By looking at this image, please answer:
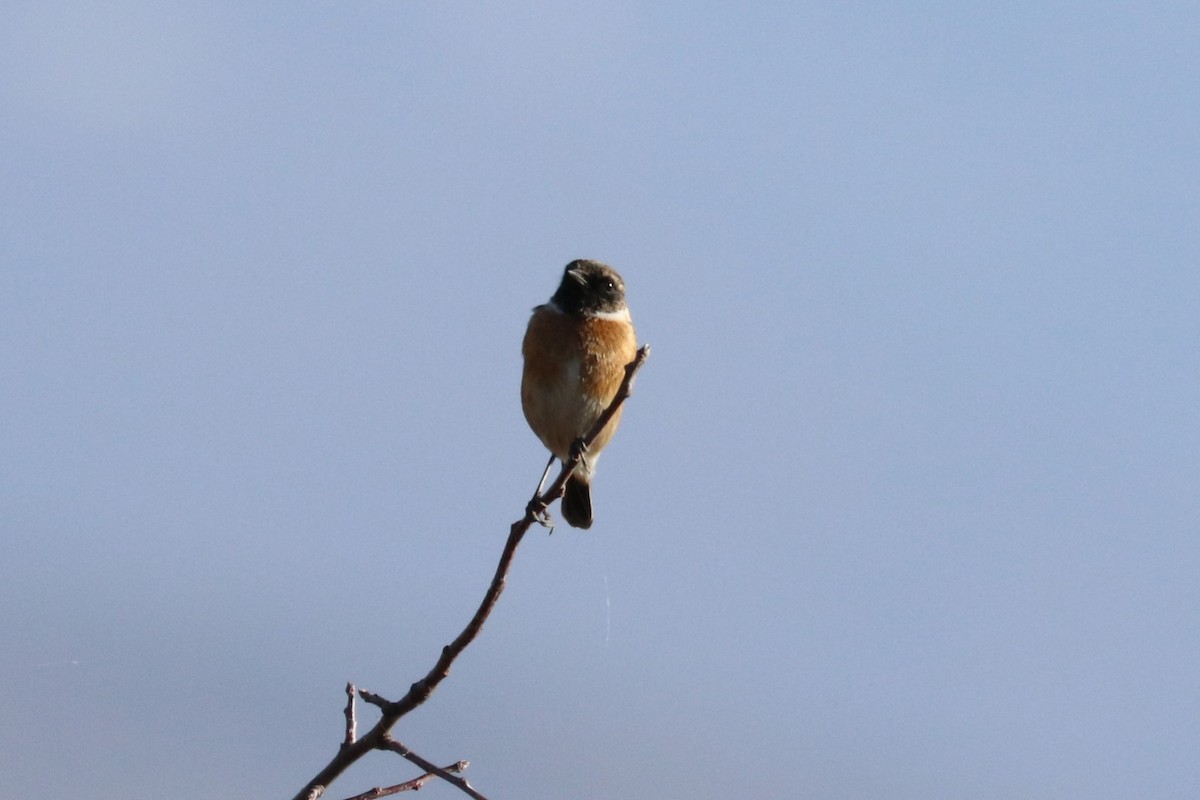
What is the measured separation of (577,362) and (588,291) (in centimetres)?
58

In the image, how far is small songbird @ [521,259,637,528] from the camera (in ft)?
22.7

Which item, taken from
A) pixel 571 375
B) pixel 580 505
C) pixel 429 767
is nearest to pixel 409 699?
pixel 429 767

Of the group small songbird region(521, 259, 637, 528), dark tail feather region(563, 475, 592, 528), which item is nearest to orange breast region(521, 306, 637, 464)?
small songbird region(521, 259, 637, 528)

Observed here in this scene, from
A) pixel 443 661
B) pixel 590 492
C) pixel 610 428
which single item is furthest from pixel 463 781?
pixel 590 492

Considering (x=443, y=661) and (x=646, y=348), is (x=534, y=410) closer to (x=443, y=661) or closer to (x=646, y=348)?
(x=646, y=348)

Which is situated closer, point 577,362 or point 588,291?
point 577,362

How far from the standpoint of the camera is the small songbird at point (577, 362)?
6910mm

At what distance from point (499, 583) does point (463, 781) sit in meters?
0.52

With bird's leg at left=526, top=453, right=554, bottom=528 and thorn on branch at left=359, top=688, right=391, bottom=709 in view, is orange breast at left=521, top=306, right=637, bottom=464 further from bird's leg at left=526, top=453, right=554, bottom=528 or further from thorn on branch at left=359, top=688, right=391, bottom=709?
thorn on branch at left=359, top=688, right=391, bottom=709

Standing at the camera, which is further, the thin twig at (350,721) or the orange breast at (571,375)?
the orange breast at (571,375)

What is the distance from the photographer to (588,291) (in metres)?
7.36

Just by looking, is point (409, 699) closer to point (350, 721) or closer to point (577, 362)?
point (350, 721)

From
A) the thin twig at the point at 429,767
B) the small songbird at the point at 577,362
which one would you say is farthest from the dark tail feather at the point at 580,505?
the thin twig at the point at 429,767

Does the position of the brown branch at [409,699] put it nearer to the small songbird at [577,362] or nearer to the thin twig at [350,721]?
the thin twig at [350,721]
